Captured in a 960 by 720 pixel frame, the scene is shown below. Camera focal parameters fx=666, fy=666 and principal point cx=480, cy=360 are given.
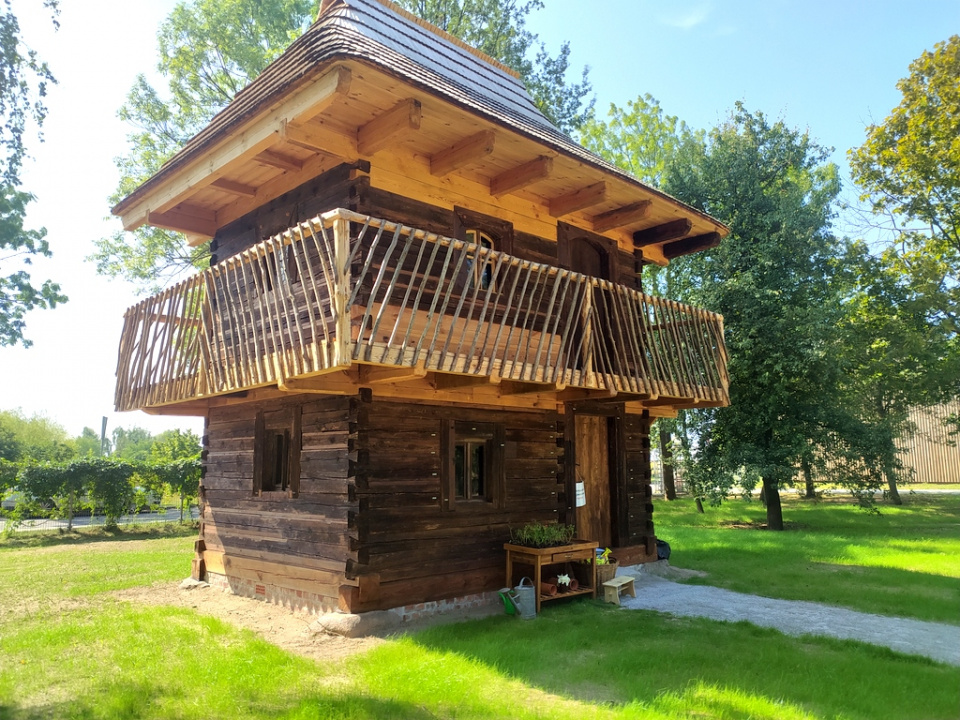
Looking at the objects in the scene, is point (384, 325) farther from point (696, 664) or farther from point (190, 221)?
point (190, 221)

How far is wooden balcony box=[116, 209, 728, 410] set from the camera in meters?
6.74

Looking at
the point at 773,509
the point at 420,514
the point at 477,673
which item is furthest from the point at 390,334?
the point at 773,509

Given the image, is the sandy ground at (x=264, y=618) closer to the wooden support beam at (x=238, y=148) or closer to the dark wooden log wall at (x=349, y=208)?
the dark wooden log wall at (x=349, y=208)

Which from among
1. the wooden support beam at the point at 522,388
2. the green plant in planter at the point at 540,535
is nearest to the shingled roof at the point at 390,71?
the wooden support beam at the point at 522,388

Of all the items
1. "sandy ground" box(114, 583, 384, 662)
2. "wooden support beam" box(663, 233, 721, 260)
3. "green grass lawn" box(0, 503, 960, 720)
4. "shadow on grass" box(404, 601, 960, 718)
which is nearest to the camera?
"green grass lawn" box(0, 503, 960, 720)

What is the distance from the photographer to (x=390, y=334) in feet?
25.9

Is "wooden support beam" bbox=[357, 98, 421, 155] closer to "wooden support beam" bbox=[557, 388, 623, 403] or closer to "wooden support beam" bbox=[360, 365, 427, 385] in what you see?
"wooden support beam" bbox=[360, 365, 427, 385]

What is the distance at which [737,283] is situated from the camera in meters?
19.5

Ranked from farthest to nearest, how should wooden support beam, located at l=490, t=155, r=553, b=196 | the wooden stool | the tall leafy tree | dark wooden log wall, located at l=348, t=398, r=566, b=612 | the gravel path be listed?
the tall leafy tree → the wooden stool → wooden support beam, located at l=490, t=155, r=553, b=196 → dark wooden log wall, located at l=348, t=398, r=566, b=612 → the gravel path

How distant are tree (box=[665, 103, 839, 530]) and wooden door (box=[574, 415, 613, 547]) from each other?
335 inches

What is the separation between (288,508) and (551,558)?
3.73 meters

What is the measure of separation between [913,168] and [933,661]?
19852 millimetres

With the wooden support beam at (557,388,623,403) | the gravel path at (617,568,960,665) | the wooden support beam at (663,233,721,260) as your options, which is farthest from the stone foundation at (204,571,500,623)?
the wooden support beam at (663,233,721,260)

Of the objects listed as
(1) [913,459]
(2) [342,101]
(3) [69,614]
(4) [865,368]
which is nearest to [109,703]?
(3) [69,614]
